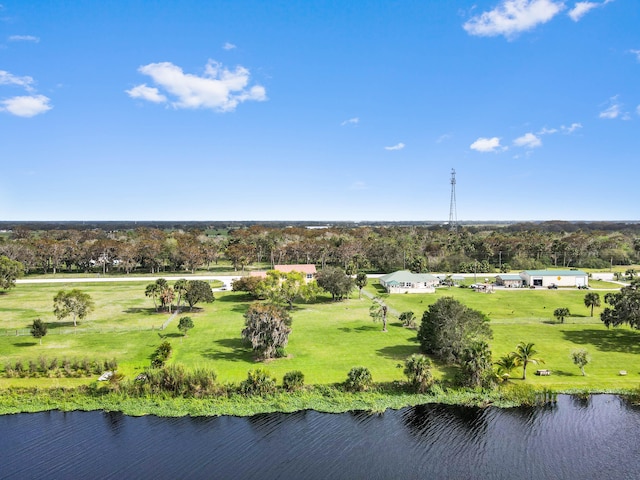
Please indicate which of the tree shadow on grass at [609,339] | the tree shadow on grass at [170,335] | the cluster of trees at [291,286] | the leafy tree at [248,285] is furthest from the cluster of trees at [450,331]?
the leafy tree at [248,285]

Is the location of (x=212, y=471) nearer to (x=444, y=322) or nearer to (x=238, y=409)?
(x=238, y=409)

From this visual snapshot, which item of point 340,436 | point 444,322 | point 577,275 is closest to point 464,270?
point 577,275

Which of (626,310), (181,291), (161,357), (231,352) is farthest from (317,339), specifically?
(626,310)

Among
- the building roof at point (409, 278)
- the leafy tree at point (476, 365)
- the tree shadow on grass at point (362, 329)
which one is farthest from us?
the building roof at point (409, 278)

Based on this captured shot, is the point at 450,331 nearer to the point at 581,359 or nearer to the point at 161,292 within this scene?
the point at 581,359

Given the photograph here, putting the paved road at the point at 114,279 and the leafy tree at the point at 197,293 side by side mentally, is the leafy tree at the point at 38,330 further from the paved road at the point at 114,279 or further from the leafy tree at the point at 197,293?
the paved road at the point at 114,279

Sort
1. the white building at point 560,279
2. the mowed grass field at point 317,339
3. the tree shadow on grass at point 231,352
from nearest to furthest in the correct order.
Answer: the mowed grass field at point 317,339 → the tree shadow on grass at point 231,352 → the white building at point 560,279

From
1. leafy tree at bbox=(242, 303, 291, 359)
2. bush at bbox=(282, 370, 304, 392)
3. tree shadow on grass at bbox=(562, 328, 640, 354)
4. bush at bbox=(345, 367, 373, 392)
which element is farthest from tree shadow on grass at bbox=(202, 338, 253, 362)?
tree shadow on grass at bbox=(562, 328, 640, 354)
